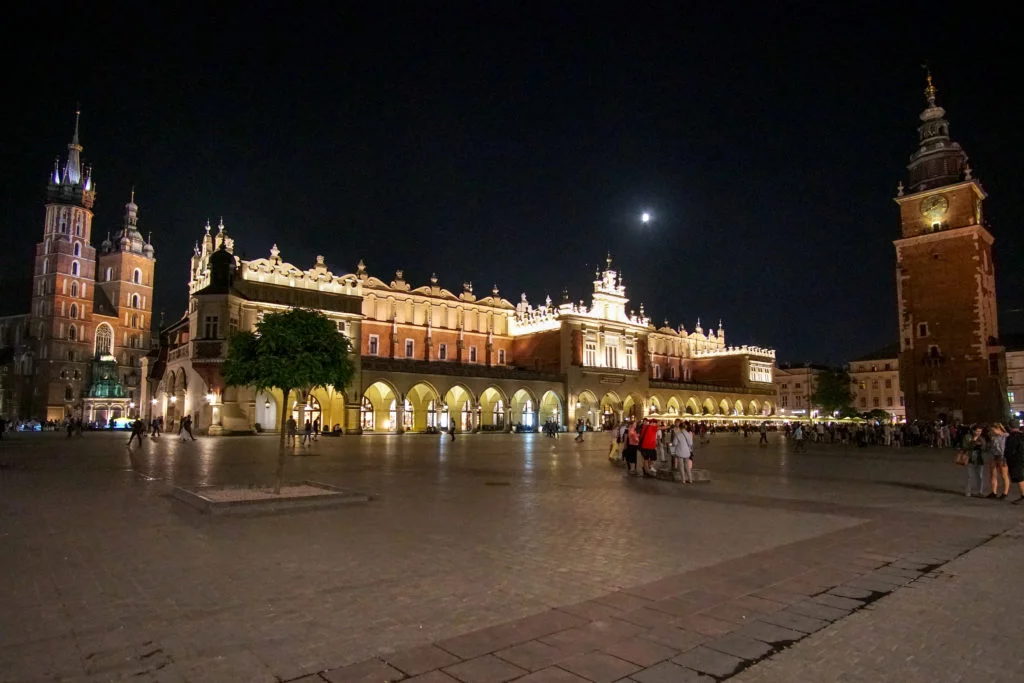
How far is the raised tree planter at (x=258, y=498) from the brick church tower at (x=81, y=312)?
8173 cm

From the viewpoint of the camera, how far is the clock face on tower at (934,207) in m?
49.0

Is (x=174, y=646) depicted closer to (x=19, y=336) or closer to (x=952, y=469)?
(x=952, y=469)

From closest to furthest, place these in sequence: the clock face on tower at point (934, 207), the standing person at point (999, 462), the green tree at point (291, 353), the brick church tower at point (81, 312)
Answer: the green tree at point (291, 353) < the standing person at point (999, 462) < the clock face on tower at point (934, 207) < the brick church tower at point (81, 312)

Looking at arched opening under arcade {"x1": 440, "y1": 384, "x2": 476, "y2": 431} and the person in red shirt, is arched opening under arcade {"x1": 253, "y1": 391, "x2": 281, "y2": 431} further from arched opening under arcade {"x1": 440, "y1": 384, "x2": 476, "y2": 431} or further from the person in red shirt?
the person in red shirt

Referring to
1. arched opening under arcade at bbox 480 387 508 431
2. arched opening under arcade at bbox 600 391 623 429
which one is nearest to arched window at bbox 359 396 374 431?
arched opening under arcade at bbox 480 387 508 431

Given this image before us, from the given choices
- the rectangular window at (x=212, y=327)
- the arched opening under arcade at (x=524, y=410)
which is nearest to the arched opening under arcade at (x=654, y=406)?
the arched opening under arcade at (x=524, y=410)

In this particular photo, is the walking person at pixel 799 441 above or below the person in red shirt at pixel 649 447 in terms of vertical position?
below

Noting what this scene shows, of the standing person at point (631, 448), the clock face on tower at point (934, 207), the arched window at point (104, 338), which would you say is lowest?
the standing person at point (631, 448)

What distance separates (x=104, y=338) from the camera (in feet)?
295

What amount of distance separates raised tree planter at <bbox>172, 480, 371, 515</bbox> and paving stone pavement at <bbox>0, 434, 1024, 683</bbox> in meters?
0.36

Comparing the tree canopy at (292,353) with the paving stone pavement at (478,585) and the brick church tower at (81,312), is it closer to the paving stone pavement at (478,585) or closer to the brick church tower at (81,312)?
the paving stone pavement at (478,585)

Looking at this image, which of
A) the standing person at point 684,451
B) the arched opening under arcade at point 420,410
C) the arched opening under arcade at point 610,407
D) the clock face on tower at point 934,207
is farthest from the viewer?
the arched opening under arcade at point 610,407

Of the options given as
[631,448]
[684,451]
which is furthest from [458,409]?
[684,451]

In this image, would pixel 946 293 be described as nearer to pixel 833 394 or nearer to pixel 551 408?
pixel 833 394
